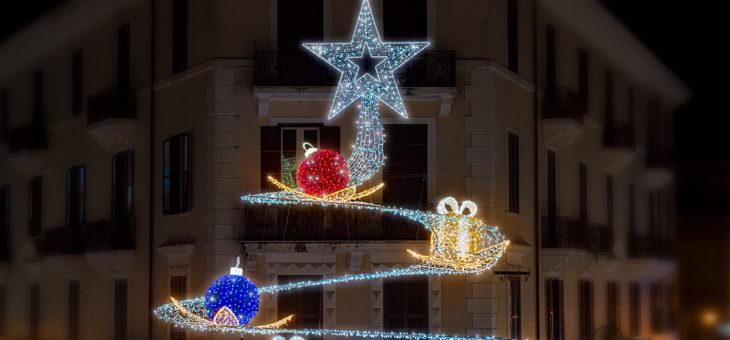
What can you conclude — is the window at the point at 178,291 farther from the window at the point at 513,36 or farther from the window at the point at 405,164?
the window at the point at 513,36

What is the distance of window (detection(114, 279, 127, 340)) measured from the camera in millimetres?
41312

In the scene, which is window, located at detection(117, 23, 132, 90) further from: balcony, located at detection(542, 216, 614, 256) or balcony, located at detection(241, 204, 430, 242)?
balcony, located at detection(542, 216, 614, 256)

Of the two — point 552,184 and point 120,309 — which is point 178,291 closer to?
point 120,309

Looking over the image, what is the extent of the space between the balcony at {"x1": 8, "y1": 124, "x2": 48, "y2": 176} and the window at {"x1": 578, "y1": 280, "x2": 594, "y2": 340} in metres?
16.4

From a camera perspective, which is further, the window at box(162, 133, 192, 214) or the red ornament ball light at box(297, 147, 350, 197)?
the window at box(162, 133, 192, 214)

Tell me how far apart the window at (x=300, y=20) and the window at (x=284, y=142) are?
2.07 m

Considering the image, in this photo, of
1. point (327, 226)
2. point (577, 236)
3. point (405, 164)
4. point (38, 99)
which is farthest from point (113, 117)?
point (577, 236)

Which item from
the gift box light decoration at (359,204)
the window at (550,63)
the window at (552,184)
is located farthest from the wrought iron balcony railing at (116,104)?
the window at (552,184)

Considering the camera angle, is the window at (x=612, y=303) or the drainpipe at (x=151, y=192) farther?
the window at (x=612, y=303)

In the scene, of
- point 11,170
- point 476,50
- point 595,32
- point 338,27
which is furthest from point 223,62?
point 11,170

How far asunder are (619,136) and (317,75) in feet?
33.7

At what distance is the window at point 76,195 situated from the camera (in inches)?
1769

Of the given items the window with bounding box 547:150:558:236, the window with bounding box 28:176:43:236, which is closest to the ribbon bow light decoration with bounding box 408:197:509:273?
the window with bounding box 547:150:558:236

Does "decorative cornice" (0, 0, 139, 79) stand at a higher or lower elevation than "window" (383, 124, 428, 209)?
higher
